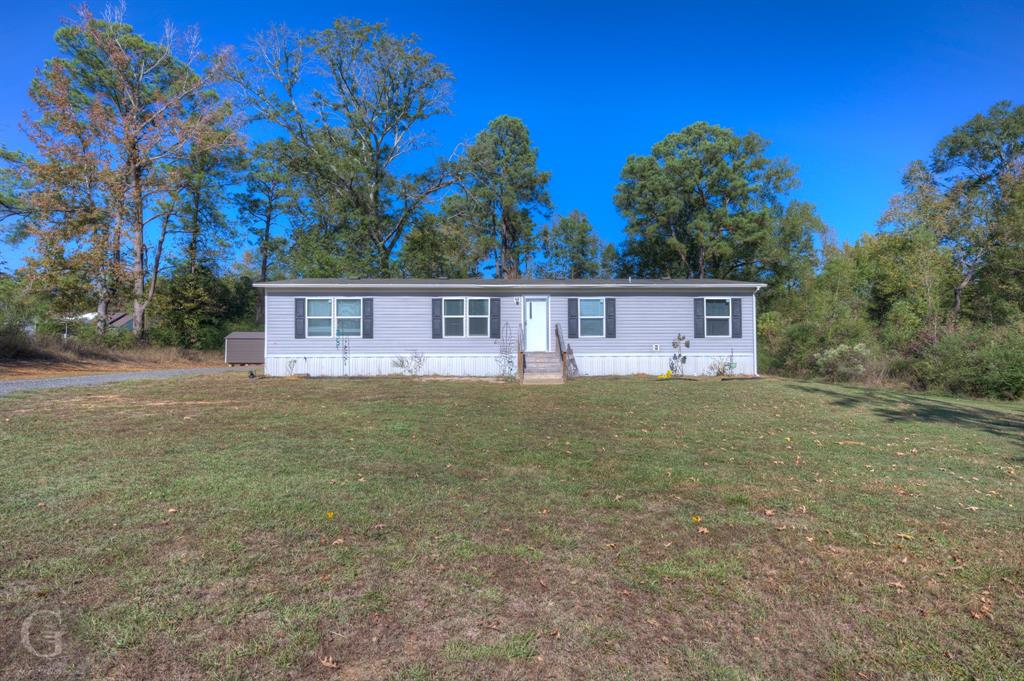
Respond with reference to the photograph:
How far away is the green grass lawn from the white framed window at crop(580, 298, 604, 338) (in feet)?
30.5

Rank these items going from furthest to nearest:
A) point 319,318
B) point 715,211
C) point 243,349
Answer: point 715,211 < point 243,349 < point 319,318

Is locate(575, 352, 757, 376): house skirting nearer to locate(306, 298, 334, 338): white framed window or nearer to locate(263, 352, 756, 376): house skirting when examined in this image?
locate(263, 352, 756, 376): house skirting

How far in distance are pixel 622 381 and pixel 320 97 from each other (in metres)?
22.1

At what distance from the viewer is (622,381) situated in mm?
13102

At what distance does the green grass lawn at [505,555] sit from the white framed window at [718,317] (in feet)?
31.5

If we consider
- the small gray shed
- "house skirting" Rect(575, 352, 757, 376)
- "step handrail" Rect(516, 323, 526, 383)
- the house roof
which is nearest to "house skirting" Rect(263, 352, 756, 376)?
"house skirting" Rect(575, 352, 757, 376)

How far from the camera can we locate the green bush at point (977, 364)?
11771 mm

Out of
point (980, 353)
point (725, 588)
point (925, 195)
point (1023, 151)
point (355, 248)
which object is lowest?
point (725, 588)

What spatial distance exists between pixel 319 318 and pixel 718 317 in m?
12.4

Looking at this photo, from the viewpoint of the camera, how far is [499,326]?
49.1 feet

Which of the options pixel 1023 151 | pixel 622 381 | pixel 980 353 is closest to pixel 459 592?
pixel 622 381

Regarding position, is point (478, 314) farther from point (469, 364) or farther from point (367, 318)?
point (367, 318)

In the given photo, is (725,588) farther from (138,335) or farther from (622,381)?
(138,335)

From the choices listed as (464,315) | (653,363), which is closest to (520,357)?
(464,315)
